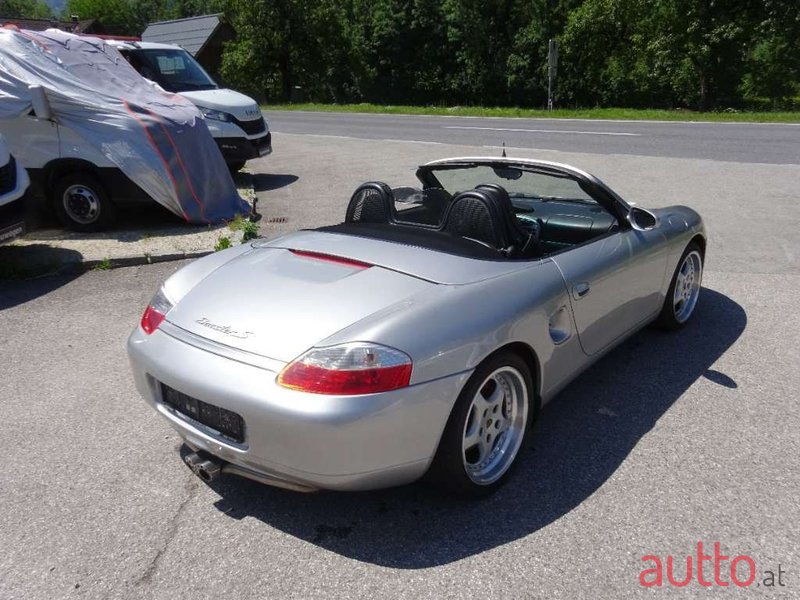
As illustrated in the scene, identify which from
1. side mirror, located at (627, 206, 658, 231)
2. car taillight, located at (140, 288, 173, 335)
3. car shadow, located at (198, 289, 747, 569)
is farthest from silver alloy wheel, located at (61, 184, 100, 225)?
side mirror, located at (627, 206, 658, 231)

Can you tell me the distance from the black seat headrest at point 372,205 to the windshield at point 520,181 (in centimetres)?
44

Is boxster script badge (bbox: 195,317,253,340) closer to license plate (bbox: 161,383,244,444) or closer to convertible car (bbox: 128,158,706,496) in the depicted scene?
convertible car (bbox: 128,158,706,496)

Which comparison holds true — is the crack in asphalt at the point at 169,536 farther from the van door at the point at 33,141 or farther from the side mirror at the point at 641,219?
the van door at the point at 33,141

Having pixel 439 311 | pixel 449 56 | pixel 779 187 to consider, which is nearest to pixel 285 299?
pixel 439 311

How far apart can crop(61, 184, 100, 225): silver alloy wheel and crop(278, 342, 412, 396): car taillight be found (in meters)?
→ 6.21

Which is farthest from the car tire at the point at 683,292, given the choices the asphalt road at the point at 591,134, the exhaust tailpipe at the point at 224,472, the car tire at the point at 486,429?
the asphalt road at the point at 591,134

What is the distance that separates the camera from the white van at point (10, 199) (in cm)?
620

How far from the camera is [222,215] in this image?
8.44 m

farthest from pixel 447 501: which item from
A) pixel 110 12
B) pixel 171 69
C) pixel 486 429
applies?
pixel 110 12

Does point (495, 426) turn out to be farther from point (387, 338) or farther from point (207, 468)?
point (207, 468)

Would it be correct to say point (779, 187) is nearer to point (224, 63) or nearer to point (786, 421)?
point (786, 421)

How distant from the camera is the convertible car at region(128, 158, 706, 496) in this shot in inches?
99.7

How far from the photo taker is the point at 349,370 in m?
2.52

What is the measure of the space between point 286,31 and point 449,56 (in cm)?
1080
